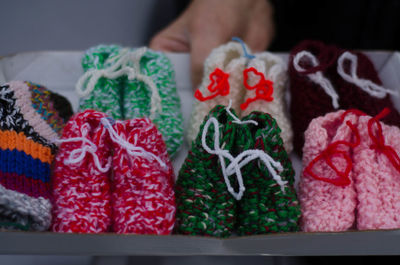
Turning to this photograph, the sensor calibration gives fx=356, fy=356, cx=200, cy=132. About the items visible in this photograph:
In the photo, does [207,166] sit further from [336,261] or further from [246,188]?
[336,261]

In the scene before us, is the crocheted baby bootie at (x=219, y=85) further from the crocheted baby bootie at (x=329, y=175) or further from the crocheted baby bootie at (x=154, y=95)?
the crocheted baby bootie at (x=329, y=175)

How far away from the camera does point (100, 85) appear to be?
3.27 feet

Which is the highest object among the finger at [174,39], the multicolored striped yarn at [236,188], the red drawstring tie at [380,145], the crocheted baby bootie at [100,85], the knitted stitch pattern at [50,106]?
the finger at [174,39]

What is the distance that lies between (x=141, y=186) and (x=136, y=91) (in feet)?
1.20

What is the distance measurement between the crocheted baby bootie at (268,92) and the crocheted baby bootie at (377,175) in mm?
197

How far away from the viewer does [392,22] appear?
126cm

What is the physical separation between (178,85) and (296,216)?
689 millimetres

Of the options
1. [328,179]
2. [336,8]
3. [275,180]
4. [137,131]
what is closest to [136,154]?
[137,131]

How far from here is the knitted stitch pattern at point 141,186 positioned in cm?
69

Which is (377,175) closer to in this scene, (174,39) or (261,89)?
(261,89)

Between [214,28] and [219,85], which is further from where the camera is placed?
[214,28]

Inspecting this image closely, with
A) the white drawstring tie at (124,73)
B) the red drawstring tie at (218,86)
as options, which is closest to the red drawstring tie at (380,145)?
the red drawstring tie at (218,86)

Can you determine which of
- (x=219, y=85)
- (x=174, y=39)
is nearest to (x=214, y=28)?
(x=174, y=39)

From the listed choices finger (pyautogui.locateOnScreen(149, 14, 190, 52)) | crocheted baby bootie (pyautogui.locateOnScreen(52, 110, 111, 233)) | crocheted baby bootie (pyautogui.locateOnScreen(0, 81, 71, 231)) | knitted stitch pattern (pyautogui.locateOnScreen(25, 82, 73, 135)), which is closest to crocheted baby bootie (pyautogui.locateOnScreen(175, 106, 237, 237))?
crocheted baby bootie (pyautogui.locateOnScreen(52, 110, 111, 233))
